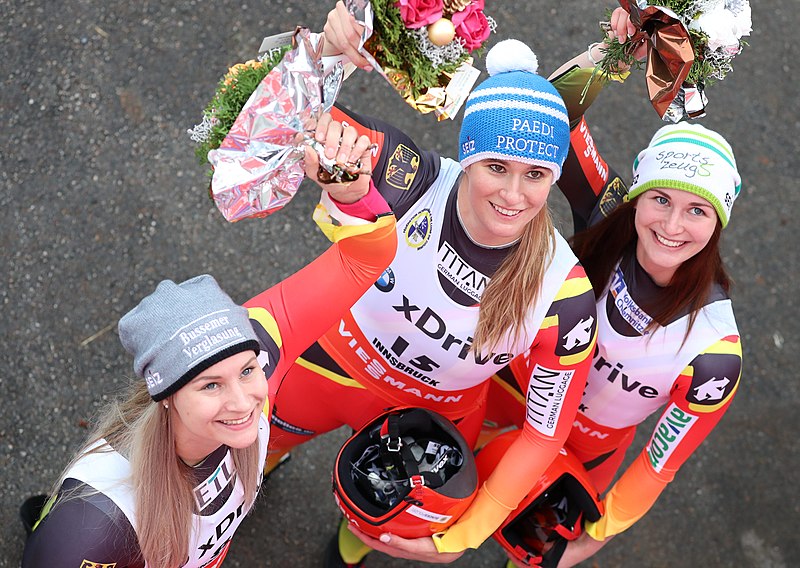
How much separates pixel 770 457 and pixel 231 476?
10.1 ft

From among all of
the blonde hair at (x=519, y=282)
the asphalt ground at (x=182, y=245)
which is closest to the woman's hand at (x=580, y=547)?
the blonde hair at (x=519, y=282)

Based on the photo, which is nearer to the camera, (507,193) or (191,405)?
(191,405)

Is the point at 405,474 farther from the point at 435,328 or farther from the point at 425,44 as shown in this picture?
the point at 425,44

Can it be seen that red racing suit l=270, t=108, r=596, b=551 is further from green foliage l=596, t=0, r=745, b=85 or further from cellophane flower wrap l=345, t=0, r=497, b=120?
green foliage l=596, t=0, r=745, b=85

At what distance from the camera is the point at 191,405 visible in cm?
208

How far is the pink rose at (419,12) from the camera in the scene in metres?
2.02

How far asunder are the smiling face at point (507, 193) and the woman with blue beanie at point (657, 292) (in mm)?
441

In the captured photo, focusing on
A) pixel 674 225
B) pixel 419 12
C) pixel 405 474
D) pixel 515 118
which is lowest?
pixel 405 474

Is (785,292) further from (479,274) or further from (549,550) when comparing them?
(479,274)

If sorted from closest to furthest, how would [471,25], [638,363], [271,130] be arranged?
[271,130], [471,25], [638,363]

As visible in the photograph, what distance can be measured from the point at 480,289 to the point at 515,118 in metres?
0.54

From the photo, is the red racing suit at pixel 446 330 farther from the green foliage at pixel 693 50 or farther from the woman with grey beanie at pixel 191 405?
the green foliage at pixel 693 50

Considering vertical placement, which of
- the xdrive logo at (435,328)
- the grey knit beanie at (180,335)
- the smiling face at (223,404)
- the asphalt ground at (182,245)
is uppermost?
the grey knit beanie at (180,335)

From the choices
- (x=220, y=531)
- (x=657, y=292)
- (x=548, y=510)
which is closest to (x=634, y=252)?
(x=657, y=292)
